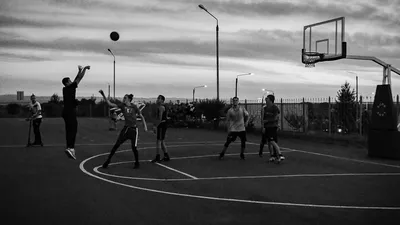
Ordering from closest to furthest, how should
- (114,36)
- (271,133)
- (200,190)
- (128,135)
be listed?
1. (200,190)
2. (128,135)
3. (271,133)
4. (114,36)

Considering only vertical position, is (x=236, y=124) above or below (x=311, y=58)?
below

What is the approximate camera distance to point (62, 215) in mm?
7066

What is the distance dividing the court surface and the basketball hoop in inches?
361

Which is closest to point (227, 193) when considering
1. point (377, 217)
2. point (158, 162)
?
point (377, 217)

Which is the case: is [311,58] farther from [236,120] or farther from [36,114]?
[36,114]

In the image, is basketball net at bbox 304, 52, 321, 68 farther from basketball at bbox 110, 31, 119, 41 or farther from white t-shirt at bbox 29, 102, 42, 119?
white t-shirt at bbox 29, 102, 42, 119

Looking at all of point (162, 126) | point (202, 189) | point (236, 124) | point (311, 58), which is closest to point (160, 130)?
point (162, 126)

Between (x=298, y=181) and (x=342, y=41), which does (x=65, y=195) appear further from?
(x=342, y=41)

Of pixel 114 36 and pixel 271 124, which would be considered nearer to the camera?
pixel 271 124

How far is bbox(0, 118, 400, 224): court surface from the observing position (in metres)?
7.06

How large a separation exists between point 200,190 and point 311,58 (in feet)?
54.0

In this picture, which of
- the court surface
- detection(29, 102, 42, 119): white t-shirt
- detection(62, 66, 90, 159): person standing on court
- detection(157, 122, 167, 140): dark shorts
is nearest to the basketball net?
the court surface

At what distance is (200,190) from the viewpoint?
9.31 m

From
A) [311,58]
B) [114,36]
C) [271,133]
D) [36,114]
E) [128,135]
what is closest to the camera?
[128,135]
